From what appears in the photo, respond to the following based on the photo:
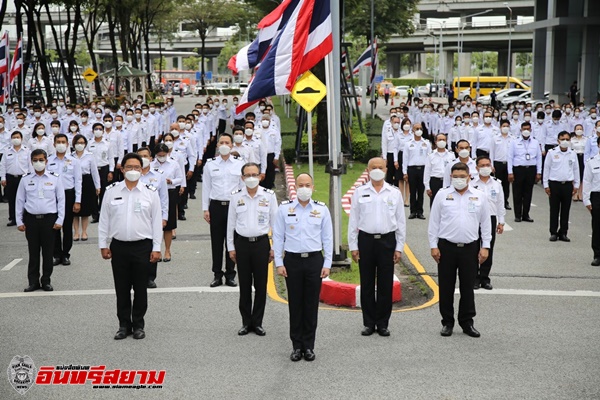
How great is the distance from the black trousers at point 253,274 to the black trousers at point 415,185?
8.30 m

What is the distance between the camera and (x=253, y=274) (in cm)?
930

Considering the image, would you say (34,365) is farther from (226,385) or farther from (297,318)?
(297,318)

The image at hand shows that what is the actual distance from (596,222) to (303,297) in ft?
21.9

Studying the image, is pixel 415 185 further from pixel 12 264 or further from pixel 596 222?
pixel 12 264

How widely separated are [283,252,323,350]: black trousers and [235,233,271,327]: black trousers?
2.53 feet

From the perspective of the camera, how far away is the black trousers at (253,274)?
9.20 meters

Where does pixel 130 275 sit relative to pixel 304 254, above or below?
below

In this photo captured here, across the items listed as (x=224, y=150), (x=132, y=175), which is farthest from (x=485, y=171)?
(x=132, y=175)

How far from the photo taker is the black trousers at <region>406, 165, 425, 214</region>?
1712cm

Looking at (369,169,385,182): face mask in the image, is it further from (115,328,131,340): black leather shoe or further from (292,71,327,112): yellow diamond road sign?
(115,328,131,340): black leather shoe

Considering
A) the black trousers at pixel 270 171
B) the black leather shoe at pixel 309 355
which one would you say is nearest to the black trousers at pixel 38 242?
the black leather shoe at pixel 309 355

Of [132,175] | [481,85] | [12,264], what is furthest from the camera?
[481,85]

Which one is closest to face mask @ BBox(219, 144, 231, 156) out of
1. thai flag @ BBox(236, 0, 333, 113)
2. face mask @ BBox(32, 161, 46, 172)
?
thai flag @ BBox(236, 0, 333, 113)

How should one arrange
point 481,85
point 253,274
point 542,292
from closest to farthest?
1. point 253,274
2. point 542,292
3. point 481,85
